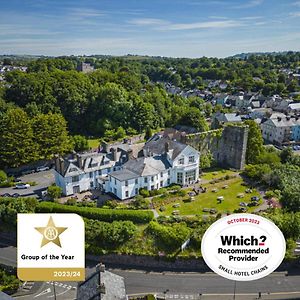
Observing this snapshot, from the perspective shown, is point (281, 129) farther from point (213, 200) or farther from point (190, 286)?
point (190, 286)

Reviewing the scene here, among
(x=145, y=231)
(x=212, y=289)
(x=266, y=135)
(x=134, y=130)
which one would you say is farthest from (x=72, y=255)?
(x=266, y=135)

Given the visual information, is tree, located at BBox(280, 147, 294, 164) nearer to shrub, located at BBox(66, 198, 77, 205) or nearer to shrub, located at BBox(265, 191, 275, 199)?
shrub, located at BBox(265, 191, 275, 199)

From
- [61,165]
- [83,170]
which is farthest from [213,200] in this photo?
[61,165]

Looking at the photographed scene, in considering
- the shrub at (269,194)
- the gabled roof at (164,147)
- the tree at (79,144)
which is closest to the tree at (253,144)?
the shrub at (269,194)

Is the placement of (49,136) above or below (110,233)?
above

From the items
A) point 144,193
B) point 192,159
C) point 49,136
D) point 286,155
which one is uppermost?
point 49,136

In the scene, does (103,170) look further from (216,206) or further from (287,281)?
(287,281)
